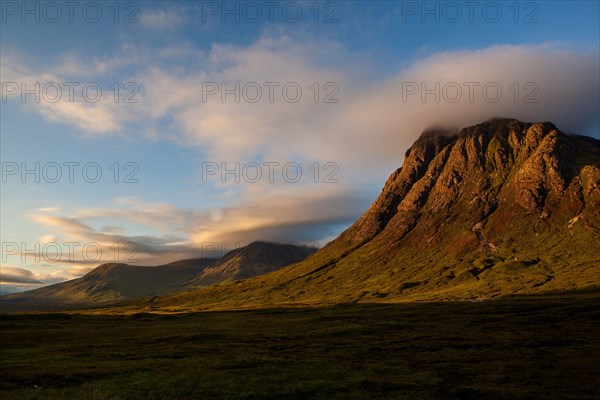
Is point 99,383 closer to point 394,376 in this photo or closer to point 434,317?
point 394,376

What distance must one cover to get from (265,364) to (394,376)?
18.7 m

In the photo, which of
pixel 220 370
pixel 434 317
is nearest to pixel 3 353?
pixel 220 370

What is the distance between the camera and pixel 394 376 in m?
49.5

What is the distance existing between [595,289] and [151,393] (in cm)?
17740

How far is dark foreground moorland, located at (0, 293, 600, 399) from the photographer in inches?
1683

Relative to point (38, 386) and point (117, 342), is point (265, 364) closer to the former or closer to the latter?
point (38, 386)

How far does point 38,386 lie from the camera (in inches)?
1903

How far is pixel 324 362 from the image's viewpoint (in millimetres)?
58812

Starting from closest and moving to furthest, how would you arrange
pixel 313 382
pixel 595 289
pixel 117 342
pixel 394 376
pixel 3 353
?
pixel 313 382, pixel 394 376, pixel 3 353, pixel 117 342, pixel 595 289

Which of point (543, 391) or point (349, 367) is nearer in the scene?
point (543, 391)


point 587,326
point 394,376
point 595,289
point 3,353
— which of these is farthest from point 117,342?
point 595,289

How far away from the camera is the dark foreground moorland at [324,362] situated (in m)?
42.8

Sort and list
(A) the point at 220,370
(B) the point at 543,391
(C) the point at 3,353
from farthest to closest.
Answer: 1. (C) the point at 3,353
2. (A) the point at 220,370
3. (B) the point at 543,391

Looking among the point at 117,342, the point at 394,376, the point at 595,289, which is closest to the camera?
the point at 394,376
